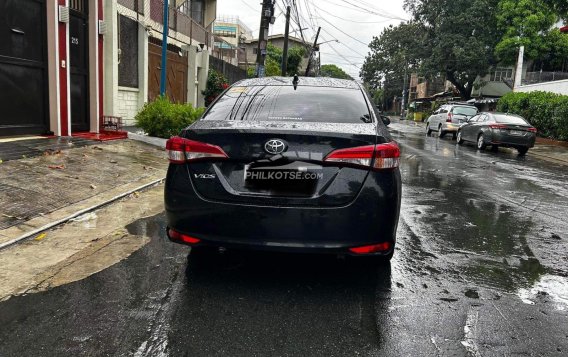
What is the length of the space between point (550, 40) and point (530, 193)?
28974 mm

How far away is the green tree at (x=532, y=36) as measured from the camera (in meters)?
31.6

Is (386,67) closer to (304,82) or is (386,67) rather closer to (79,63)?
(79,63)

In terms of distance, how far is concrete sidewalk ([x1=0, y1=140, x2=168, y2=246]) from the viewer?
16.5 feet

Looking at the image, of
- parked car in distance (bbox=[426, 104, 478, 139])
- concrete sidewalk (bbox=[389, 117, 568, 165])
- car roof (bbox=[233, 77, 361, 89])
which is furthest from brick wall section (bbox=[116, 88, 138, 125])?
parked car in distance (bbox=[426, 104, 478, 139])

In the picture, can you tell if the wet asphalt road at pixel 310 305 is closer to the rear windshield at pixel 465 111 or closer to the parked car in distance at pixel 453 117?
the parked car in distance at pixel 453 117

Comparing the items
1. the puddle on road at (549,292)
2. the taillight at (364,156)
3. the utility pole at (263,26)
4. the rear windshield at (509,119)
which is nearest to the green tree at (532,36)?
the rear windshield at (509,119)

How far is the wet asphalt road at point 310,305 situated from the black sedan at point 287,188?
41 centimetres

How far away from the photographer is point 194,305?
3203 mm

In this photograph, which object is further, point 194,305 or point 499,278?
point 499,278

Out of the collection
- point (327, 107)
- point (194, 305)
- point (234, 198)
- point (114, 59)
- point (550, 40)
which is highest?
point (550, 40)

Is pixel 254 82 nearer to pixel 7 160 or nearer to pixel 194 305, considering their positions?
pixel 194 305

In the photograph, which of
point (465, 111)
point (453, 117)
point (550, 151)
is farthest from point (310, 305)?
point (465, 111)

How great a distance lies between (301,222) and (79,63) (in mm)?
9362

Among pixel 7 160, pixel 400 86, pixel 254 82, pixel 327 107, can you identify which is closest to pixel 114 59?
pixel 7 160
